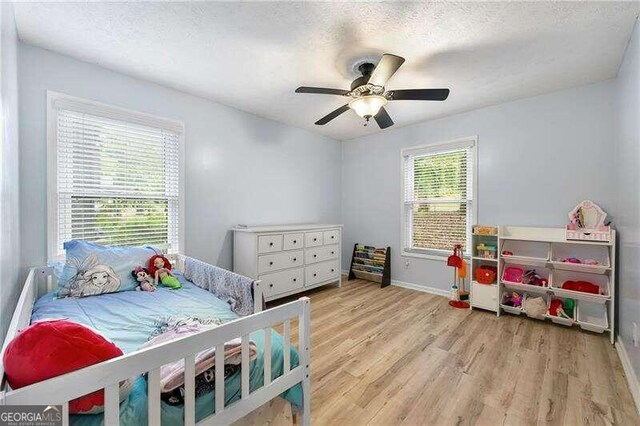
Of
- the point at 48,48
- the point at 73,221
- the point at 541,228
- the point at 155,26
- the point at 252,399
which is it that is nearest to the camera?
the point at 252,399

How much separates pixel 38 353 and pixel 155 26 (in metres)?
1.98

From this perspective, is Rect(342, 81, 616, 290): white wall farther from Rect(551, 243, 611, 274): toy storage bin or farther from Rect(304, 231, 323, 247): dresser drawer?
Rect(304, 231, 323, 247): dresser drawer

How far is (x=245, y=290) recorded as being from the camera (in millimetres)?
1791

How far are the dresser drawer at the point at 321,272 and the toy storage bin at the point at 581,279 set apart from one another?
238cm

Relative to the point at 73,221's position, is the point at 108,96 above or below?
above

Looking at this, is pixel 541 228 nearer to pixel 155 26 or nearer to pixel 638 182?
pixel 638 182

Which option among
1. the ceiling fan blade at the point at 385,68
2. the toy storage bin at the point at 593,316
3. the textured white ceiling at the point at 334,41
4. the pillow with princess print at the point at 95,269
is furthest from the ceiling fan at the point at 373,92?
the toy storage bin at the point at 593,316

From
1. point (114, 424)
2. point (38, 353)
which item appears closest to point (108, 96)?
point (38, 353)

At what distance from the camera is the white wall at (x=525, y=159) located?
2627 millimetres

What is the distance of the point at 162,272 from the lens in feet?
7.49

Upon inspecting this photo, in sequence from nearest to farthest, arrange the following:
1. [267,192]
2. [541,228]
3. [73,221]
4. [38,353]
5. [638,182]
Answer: [38,353] < [638,182] < [73,221] < [541,228] < [267,192]

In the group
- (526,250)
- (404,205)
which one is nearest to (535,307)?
(526,250)

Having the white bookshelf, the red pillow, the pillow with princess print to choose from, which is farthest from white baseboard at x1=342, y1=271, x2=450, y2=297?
the red pillow

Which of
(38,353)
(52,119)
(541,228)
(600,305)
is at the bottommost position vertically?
(600,305)
